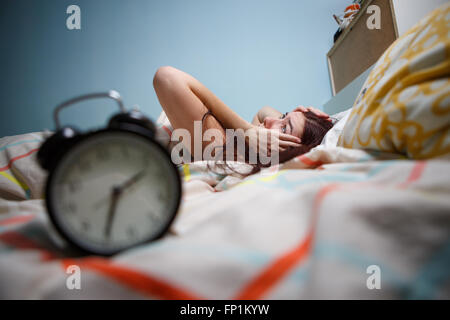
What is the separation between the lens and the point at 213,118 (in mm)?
982

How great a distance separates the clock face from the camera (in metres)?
0.20

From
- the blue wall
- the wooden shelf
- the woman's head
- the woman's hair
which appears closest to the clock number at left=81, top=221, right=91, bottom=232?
the woman's hair

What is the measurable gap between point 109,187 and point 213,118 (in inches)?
31.9

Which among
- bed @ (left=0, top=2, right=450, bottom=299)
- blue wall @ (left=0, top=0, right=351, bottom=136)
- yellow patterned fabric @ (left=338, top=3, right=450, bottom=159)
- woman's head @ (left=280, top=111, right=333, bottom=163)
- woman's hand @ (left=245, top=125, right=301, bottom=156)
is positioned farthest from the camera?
blue wall @ (left=0, top=0, right=351, bottom=136)

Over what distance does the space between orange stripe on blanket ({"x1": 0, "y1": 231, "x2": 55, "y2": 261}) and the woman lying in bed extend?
68 cm

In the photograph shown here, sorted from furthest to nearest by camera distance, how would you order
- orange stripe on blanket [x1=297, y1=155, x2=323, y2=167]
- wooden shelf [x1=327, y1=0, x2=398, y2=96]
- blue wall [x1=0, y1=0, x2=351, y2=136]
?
blue wall [x1=0, y1=0, x2=351, y2=136] → wooden shelf [x1=327, y1=0, x2=398, y2=96] → orange stripe on blanket [x1=297, y1=155, x2=323, y2=167]

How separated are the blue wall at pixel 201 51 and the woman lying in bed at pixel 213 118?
93 cm

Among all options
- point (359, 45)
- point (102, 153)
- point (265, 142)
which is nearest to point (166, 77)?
point (265, 142)

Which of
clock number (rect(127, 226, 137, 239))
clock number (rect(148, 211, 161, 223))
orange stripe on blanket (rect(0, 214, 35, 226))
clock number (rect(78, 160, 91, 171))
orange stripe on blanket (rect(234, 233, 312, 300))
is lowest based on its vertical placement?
orange stripe on blanket (rect(234, 233, 312, 300))

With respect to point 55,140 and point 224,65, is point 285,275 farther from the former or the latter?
point 224,65

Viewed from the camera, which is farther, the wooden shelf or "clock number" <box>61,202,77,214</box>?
the wooden shelf

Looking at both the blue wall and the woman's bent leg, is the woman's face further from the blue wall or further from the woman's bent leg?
the blue wall

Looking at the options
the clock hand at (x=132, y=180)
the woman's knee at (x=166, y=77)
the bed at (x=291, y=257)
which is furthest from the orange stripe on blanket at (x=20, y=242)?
the woman's knee at (x=166, y=77)

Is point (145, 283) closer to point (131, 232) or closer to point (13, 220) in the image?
point (131, 232)
